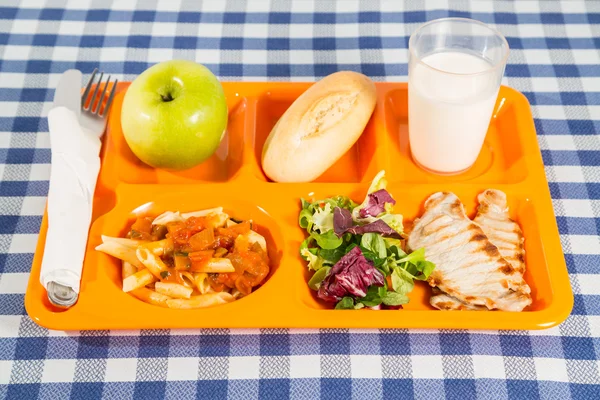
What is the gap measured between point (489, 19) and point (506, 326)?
1.53 meters

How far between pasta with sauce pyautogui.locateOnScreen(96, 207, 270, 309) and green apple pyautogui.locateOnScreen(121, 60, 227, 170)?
25cm

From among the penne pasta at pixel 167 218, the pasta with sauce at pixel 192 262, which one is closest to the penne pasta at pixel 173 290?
the pasta with sauce at pixel 192 262

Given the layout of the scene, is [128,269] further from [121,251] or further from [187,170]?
[187,170]

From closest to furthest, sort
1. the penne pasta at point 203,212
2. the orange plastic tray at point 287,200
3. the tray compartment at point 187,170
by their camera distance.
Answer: the orange plastic tray at point 287,200
the penne pasta at point 203,212
the tray compartment at point 187,170

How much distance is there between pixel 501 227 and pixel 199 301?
0.86 metres

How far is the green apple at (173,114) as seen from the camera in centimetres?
185

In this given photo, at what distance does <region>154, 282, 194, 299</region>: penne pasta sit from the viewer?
65.6 inches

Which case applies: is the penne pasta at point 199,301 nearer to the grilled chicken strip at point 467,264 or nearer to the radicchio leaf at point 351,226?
the radicchio leaf at point 351,226

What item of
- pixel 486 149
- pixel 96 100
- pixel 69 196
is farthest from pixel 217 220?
pixel 486 149

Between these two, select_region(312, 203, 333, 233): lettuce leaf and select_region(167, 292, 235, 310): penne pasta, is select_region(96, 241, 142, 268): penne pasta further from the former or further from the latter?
select_region(312, 203, 333, 233): lettuce leaf

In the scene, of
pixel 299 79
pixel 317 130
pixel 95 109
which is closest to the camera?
pixel 317 130

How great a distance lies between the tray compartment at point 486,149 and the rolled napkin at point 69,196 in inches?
35.6

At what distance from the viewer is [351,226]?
5.77ft

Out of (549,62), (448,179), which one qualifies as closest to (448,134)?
(448,179)
